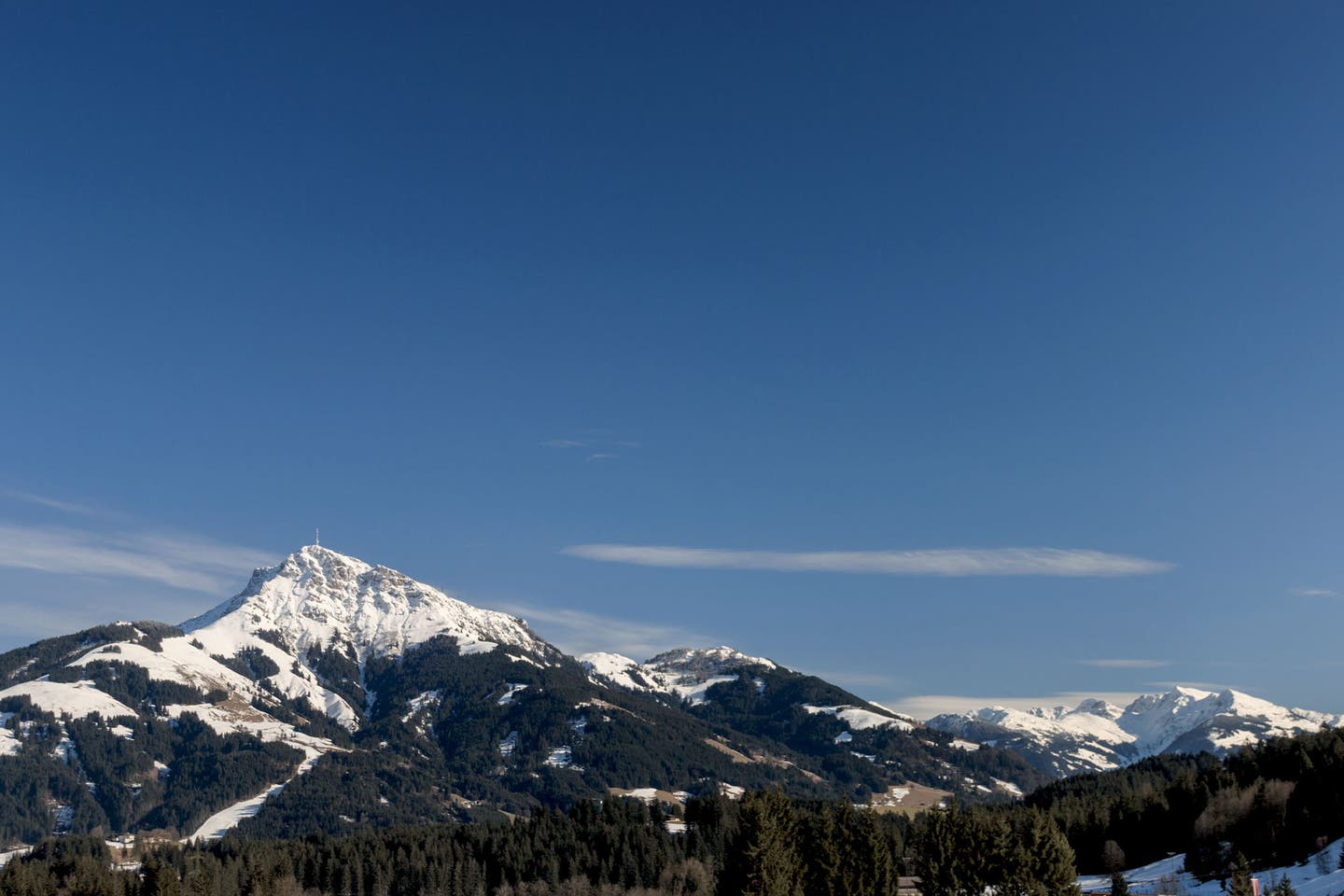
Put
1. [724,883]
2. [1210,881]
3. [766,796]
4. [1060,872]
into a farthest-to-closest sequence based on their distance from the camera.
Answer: [1210,881] < [766,796] < [724,883] < [1060,872]

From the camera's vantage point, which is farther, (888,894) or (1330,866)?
(1330,866)

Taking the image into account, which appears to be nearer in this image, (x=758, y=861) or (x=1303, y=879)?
(x=758, y=861)

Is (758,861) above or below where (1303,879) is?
above

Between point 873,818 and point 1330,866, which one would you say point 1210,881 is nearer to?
point 1330,866

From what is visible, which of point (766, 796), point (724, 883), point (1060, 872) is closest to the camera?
point (1060, 872)

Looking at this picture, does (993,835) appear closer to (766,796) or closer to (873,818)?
(873,818)

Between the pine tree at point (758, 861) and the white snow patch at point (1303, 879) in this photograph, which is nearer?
the pine tree at point (758, 861)

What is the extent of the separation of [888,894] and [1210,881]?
8080 centimetres

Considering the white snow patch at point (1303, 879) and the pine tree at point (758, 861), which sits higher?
the pine tree at point (758, 861)

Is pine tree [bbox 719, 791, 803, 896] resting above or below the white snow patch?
above

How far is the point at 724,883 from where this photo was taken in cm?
15162

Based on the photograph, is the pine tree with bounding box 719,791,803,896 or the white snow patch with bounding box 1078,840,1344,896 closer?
the pine tree with bounding box 719,791,803,896

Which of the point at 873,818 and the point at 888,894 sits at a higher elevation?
the point at 873,818

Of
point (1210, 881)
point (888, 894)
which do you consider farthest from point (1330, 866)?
point (888, 894)
